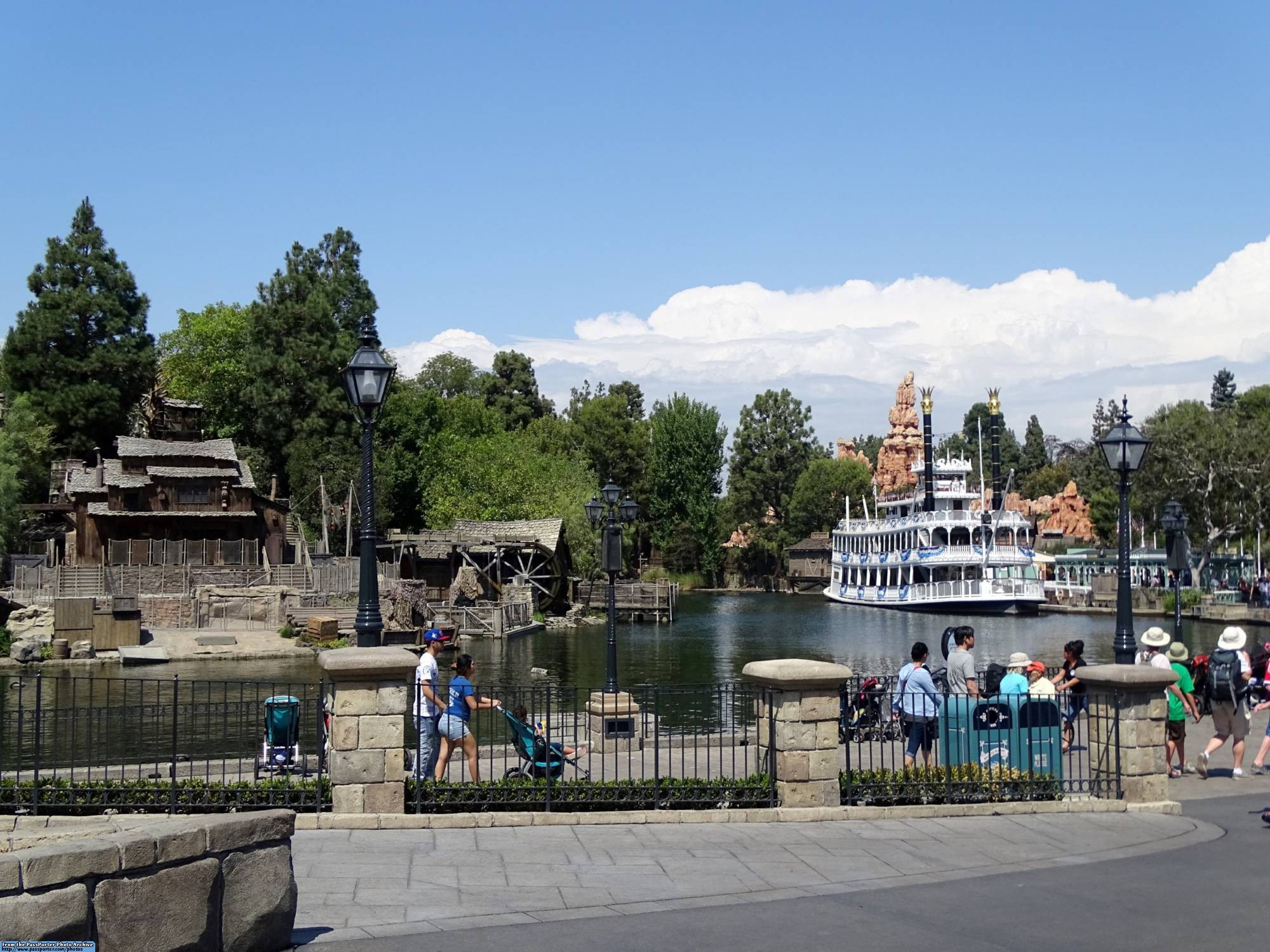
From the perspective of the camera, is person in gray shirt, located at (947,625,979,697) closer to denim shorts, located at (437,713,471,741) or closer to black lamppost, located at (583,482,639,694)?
denim shorts, located at (437,713,471,741)

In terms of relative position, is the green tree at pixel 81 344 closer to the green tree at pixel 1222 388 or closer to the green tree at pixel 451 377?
the green tree at pixel 451 377

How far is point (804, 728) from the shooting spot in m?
12.7

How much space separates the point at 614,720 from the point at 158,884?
12846 millimetres

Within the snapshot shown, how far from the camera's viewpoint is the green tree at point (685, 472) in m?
100

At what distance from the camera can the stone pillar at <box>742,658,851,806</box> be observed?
1261cm

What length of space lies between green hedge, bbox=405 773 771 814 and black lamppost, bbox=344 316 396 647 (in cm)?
199

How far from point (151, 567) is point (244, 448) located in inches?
809

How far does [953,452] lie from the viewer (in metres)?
→ 139

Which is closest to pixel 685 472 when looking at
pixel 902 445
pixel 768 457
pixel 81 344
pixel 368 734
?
pixel 768 457

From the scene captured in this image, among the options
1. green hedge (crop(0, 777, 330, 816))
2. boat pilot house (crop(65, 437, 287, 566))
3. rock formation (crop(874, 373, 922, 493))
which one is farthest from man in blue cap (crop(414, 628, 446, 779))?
rock formation (crop(874, 373, 922, 493))

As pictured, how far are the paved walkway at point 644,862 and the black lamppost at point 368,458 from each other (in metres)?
2.50

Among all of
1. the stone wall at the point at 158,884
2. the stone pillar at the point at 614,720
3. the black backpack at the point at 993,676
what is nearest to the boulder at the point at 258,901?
the stone wall at the point at 158,884

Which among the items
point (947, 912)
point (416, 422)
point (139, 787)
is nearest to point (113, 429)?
point (416, 422)

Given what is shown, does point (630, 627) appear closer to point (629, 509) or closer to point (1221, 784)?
point (629, 509)
